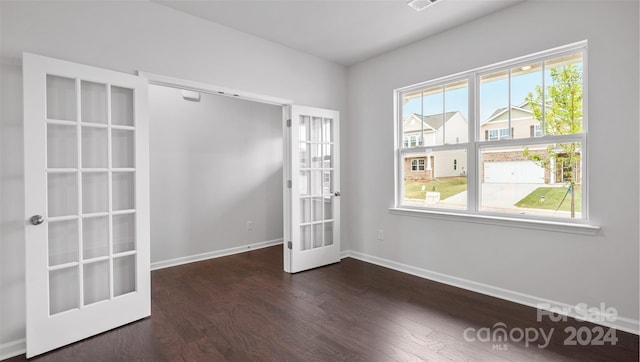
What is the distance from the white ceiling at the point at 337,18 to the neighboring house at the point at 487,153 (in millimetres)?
983

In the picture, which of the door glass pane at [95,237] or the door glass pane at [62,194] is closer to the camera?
the door glass pane at [62,194]

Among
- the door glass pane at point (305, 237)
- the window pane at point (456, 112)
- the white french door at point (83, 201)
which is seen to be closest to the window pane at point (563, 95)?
the window pane at point (456, 112)

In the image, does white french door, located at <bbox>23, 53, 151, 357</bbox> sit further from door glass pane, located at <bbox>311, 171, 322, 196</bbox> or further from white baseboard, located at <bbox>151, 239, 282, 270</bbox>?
door glass pane, located at <bbox>311, 171, 322, 196</bbox>

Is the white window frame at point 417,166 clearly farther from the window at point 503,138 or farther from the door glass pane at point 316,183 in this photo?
the door glass pane at point 316,183

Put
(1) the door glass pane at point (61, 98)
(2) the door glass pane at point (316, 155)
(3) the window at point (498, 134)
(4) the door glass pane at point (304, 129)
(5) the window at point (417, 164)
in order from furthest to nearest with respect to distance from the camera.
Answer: (2) the door glass pane at point (316, 155), (4) the door glass pane at point (304, 129), (5) the window at point (417, 164), (3) the window at point (498, 134), (1) the door glass pane at point (61, 98)

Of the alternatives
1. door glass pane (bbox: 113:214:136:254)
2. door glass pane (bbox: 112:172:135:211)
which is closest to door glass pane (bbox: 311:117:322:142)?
door glass pane (bbox: 112:172:135:211)

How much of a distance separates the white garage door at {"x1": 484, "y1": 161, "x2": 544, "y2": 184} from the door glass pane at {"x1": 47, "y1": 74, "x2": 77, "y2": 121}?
3758 mm

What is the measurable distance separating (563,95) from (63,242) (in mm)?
4299

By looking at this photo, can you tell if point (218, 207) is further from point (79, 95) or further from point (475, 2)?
point (475, 2)

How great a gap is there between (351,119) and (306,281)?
2359mm

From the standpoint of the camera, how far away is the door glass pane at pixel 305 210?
3.95 meters

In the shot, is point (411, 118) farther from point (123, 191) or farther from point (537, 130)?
point (123, 191)

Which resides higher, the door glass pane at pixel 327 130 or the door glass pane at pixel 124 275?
the door glass pane at pixel 327 130

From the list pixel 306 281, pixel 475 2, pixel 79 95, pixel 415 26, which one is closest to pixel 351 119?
pixel 415 26
